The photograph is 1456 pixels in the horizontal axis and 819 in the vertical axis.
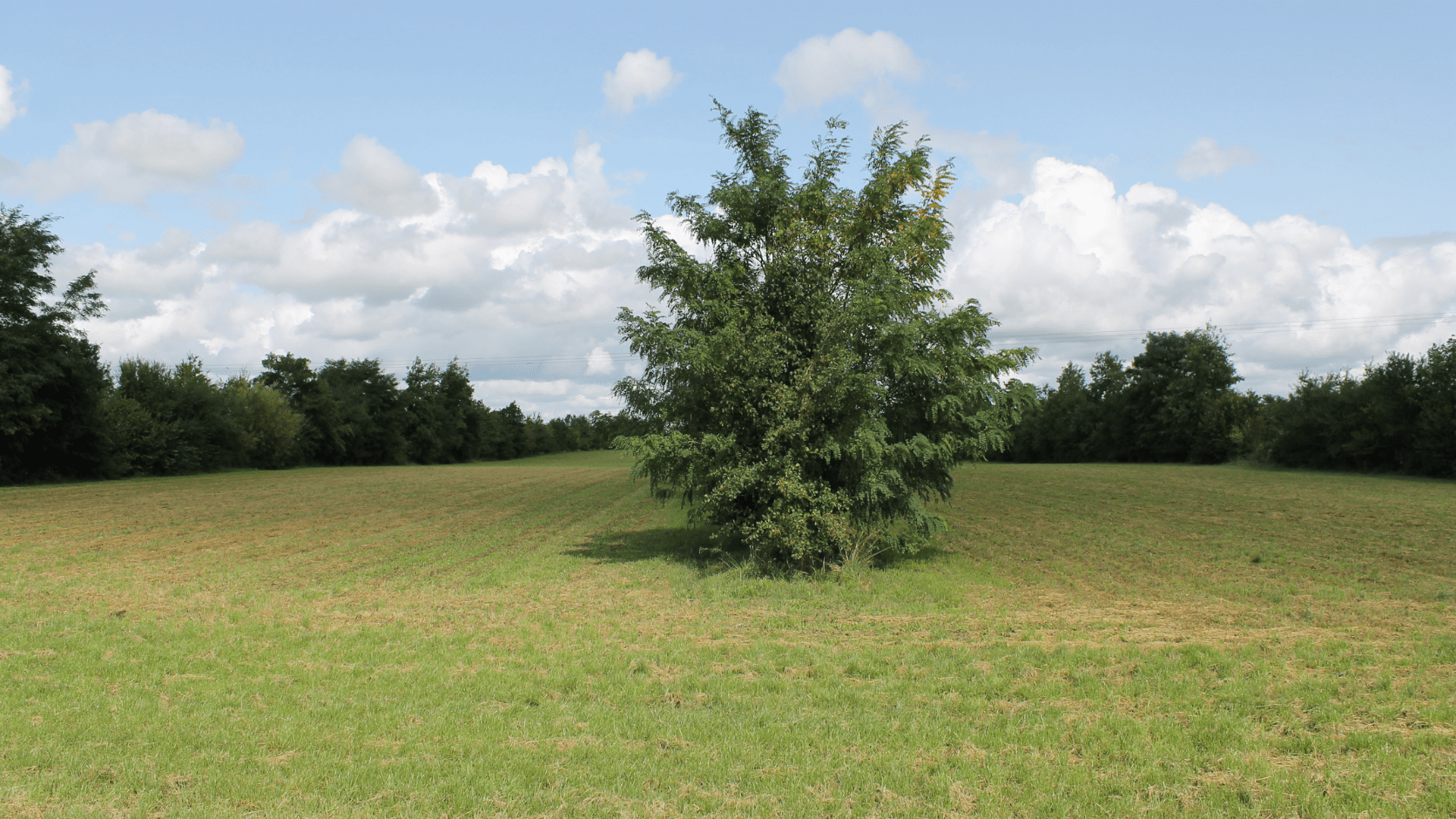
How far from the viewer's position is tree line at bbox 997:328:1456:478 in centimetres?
4678

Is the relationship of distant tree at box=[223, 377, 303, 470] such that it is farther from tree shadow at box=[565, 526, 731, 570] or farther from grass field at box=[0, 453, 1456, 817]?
tree shadow at box=[565, 526, 731, 570]

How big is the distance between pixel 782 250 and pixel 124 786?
1329 cm

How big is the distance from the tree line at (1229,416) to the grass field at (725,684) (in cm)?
691

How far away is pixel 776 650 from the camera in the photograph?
9594 millimetres

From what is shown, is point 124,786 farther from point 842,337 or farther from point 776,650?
point 842,337

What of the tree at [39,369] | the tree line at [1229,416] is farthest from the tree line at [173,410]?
the tree line at [1229,416]

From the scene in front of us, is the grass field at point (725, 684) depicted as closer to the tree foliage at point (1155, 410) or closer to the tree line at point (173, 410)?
the tree line at point (173, 410)

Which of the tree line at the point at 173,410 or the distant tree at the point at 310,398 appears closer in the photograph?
the tree line at the point at 173,410

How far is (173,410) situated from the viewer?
56938 mm

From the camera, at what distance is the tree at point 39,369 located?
128 ft

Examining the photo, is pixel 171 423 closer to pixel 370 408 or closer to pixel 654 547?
pixel 370 408

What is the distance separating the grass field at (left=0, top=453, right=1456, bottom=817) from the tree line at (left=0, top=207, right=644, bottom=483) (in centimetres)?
647

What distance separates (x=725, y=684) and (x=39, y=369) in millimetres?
47027

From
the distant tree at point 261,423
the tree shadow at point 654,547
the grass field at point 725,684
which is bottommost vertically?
the tree shadow at point 654,547
